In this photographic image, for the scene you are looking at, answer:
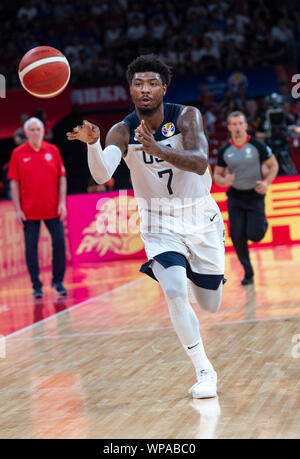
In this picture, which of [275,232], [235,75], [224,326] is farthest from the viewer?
[235,75]

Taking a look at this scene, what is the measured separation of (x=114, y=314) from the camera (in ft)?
26.5

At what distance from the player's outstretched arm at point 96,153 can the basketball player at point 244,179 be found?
465 cm

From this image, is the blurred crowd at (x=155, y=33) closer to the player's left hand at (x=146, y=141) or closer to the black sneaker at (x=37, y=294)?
the black sneaker at (x=37, y=294)

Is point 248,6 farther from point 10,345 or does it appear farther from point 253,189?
point 10,345

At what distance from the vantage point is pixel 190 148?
4.57m

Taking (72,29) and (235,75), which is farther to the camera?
(72,29)

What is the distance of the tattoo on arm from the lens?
14.1ft

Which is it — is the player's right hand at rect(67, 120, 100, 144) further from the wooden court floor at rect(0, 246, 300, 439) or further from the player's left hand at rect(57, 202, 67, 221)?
the player's left hand at rect(57, 202, 67, 221)

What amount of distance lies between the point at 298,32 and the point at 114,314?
37.1 feet

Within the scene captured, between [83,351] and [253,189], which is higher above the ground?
[253,189]

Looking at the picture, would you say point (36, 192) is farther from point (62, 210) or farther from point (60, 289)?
point (60, 289)

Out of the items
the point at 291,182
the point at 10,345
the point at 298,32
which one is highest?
the point at 298,32
